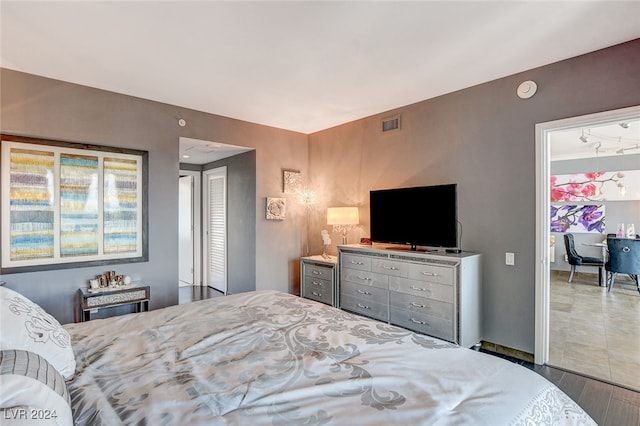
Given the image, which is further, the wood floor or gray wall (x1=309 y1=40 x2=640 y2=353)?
gray wall (x1=309 y1=40 x2=640 y2=353)

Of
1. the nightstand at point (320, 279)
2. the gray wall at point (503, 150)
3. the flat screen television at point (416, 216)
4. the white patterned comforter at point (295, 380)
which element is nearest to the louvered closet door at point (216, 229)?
the nightstand at point (320, 279)

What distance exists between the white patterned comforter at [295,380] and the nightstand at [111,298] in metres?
1.49

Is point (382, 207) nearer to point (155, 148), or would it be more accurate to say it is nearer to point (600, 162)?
point (155, 148)

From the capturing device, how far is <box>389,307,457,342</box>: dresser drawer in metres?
3.06

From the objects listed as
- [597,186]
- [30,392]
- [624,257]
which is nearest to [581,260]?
[624,257]

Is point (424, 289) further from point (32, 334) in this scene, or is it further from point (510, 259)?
point (32, 334)

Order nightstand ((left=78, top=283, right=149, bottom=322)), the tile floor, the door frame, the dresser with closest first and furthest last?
1. the tile floor
2. the dresser
3. nightstand ((left=78, top=283, right=149, bottom=322))
4. the door frame

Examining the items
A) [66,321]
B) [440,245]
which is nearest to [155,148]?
[66,321]

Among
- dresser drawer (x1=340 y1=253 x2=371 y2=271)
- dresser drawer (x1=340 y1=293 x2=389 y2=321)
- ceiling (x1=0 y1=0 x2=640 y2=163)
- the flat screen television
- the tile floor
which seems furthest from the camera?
dresser drawer (x1=340 y1=253 x2=371 y2=271)

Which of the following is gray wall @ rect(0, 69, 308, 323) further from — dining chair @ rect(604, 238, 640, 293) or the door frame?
dining chair @ rect(604, 238, 640, 293)

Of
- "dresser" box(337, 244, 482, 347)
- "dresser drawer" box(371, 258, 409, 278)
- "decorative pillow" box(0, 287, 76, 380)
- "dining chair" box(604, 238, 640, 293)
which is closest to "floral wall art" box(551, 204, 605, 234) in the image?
"dining chair" box(604, 238, 640, 293)

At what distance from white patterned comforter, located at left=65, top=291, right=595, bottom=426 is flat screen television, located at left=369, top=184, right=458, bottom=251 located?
181 cm

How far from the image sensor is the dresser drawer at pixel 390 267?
3.41 m

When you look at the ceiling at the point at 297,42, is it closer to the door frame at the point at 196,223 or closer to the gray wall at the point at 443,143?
the gray wall at the point at 443,143
